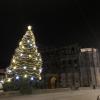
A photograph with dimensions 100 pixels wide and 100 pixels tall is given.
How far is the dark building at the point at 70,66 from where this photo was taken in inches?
2269

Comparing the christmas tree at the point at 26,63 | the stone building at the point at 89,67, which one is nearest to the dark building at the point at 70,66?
the stone building at the point at 89,67

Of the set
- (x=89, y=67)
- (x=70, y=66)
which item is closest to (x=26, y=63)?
(x=70, y=66)

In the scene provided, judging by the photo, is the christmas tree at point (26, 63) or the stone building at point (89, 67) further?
the stone building at point (89, 67)

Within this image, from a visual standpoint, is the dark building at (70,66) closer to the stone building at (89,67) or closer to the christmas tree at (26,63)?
the stone building at (89,67)

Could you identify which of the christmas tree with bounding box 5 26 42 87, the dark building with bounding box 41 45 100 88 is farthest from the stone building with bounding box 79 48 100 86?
the christmas tree with bounding box 5 26 42 87

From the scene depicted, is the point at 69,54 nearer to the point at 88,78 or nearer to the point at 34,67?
the point at 88,78

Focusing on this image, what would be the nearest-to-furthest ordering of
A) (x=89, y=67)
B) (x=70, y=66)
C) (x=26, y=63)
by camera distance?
(x=26, y=63)
(x=89, y=67)
(x=70, y=66)

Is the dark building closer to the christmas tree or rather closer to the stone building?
the stone building

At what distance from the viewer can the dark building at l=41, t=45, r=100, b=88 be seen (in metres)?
57.6

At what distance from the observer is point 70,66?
58625mm

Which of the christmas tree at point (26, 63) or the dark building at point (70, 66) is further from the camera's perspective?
the dark building at point (70, 66)

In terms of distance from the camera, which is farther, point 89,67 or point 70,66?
point 70,66

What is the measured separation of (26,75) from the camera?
109ft

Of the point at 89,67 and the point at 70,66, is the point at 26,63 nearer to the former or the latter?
the point at 70,66
